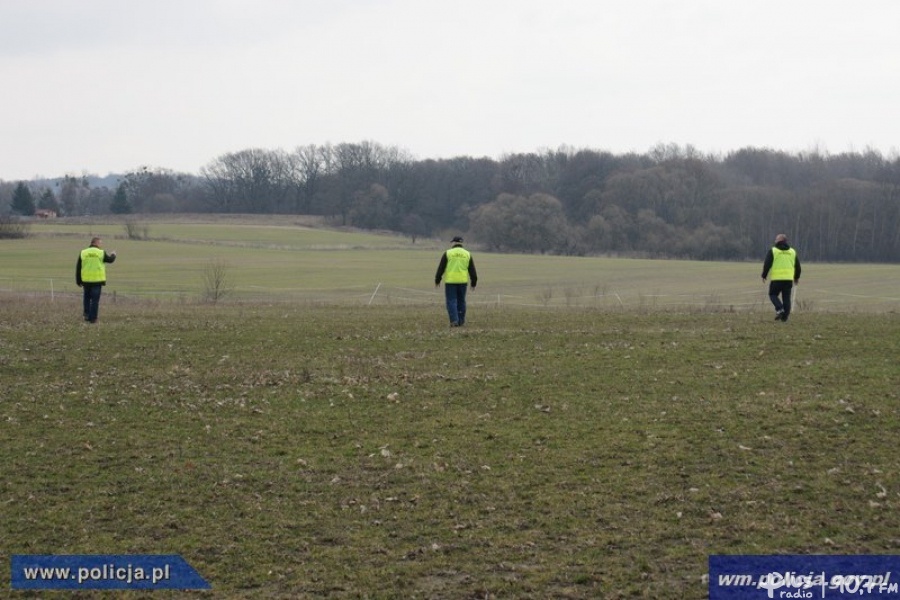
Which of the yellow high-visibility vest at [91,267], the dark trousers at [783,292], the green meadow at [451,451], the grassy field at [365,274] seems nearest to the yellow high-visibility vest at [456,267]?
the green meadow at [451,451]

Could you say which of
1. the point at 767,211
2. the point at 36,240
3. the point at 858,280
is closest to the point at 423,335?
the point at 858,280

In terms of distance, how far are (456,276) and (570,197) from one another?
417 ft

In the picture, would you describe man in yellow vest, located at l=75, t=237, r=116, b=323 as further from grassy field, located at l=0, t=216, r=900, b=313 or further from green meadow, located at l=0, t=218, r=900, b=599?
grassy field, located at l=0, t=216, r=900, b=313

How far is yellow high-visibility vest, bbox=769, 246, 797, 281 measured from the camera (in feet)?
75.4

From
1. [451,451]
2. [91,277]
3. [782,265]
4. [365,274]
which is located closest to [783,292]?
[782,265]

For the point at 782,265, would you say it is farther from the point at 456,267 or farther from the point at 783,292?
the point at 456,267

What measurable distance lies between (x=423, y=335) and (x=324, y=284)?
45242 millimetres

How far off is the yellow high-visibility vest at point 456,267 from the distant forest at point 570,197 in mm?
91325

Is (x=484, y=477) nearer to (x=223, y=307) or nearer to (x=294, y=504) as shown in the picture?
(x=294, y=504)

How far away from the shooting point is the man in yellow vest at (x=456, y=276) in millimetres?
22734

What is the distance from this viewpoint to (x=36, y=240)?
94562 mm

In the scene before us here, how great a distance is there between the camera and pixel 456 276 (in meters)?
22.8

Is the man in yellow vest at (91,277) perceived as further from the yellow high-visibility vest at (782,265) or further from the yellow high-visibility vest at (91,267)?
the yellow high-visibility vest at (782,265)

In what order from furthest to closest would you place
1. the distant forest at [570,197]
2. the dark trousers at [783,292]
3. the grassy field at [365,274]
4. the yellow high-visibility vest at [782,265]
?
the distant forest at [570,197] < the grassy field at [365,274] < the yellow high-visibility vest at [782,265] < the dark trousers at [783,292]
